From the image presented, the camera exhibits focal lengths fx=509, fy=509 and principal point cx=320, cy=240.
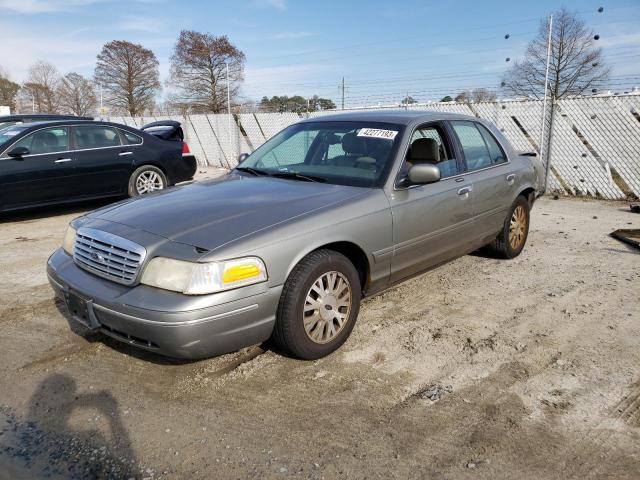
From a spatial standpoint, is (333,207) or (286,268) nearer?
(286,268)

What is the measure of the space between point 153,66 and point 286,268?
61.1m

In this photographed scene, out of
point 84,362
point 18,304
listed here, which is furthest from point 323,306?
point 18,304

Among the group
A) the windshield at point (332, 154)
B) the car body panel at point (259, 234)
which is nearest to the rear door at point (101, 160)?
the windshield at point (332, 154)

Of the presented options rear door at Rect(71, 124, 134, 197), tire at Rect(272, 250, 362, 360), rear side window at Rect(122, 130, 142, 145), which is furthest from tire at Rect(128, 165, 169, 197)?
tire at Rect(272, 250, 362, 360)

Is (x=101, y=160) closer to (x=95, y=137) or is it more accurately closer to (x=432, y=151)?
(x=95, y=137)

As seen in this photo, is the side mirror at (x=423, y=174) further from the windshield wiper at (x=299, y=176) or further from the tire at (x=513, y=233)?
the tire at (x=513, y=233)

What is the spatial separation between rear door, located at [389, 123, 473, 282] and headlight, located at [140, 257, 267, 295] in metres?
1.29

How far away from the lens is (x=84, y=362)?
330 cm

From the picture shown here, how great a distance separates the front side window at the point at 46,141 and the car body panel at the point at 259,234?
192 inches

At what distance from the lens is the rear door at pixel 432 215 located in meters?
3.76

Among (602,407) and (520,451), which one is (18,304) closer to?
(520,451)

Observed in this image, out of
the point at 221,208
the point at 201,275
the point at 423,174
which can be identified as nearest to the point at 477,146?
the point at 423,174

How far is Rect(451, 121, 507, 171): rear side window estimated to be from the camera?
4.63 meters

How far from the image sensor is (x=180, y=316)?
264 cm
